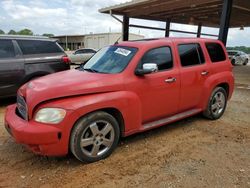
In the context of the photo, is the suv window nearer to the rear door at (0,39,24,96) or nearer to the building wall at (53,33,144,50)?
the rear door at (0,39,24,96)

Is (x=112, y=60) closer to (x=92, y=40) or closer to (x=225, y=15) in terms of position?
(x=225, y=15)

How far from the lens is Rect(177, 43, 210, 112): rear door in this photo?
5000 millimetres

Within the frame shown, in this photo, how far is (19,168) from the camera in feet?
12.3

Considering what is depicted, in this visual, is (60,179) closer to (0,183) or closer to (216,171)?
(0,183)

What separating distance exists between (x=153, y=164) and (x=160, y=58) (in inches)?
73.0

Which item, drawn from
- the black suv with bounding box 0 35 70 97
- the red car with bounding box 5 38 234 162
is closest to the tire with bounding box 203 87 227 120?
the red car with bounding box 5 38 234 162

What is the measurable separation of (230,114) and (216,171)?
310 centimetres

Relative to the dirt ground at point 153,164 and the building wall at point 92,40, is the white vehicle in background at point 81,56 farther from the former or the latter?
the dirt ground at point 153,164

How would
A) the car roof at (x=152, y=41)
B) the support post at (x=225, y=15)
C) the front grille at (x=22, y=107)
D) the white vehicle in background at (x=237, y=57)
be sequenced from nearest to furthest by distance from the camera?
the front grille at (x=22, y=107), the car roof at (x=152, y=41), the support post at (x=225, y=15), the white vehicle in background at (x=237, y=57)

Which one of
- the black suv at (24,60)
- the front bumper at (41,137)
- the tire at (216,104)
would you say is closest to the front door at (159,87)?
the tire at (216,104)

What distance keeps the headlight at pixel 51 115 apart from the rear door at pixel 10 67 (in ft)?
12.3

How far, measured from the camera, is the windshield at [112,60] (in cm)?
439

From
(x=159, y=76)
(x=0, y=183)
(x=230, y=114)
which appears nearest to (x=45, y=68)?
(x=159, y=76)

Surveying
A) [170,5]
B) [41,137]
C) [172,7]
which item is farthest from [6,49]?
[172,7]
